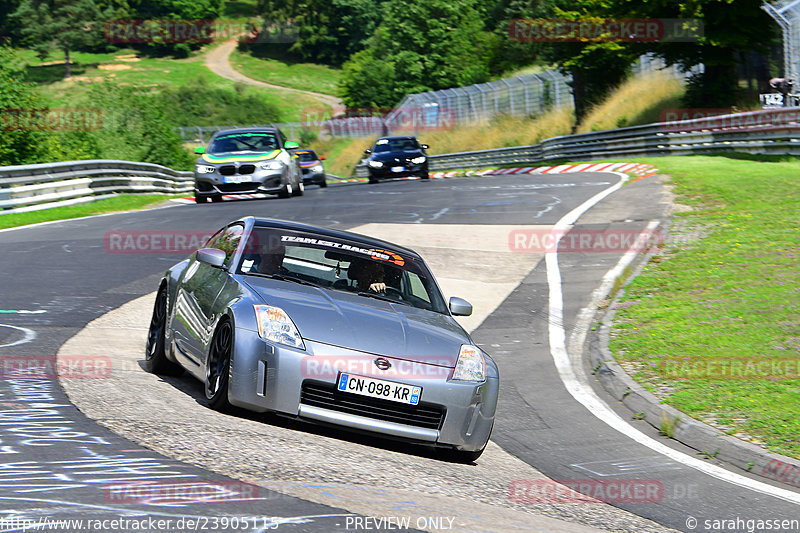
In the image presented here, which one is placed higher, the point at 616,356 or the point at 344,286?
the point at 344,286

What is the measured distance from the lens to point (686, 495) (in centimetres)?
630

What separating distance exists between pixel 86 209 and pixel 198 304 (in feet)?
60.4

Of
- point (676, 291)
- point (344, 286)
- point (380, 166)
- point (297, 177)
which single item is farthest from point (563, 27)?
point (344, 286)

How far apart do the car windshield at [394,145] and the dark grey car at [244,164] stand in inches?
462

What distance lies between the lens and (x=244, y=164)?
933 inches

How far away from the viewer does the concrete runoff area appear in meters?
5.00

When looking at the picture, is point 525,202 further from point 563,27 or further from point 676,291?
point 563,27

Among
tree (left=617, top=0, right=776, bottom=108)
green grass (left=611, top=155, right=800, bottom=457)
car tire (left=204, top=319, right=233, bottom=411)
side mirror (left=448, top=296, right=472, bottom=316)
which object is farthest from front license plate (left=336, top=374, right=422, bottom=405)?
tree (left=617, top=0, right=776, bottom=108)

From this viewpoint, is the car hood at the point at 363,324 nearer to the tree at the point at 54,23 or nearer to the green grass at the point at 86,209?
the green grass at the point at 86,209

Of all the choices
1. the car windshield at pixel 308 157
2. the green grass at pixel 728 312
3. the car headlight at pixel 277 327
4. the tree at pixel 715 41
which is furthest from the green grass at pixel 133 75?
the car headlight at pixel 277 327

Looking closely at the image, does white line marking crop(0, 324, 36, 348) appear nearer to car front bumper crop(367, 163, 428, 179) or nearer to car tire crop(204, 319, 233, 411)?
car tire crop(204, 319, 233, 411)

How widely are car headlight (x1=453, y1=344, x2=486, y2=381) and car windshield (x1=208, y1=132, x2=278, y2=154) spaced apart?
1768 centimetres

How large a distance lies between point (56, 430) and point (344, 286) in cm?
260

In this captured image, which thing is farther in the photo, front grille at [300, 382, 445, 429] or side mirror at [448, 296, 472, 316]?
side mirror at [448, 296, 472, 316]
